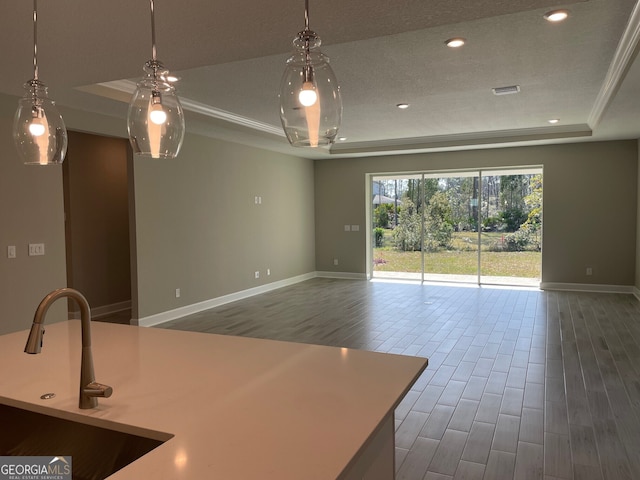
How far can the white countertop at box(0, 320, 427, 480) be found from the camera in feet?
3.57

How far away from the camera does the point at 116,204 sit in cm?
714

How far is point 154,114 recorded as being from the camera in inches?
71.7

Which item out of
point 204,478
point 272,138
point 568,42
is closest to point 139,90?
point 204,478

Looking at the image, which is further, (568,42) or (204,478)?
(568,42)

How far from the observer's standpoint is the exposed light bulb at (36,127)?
211 centimetres

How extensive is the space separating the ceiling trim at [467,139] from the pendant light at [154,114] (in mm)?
6936

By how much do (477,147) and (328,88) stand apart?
24.9ft

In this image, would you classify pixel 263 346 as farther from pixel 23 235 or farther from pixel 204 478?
pixel 23 235

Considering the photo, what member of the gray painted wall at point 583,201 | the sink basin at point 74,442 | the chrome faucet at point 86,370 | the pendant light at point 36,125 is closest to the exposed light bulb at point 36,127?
the pendant light at point 36,125

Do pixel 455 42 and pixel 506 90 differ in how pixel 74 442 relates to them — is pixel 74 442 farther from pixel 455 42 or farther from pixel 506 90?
pixel 506 90

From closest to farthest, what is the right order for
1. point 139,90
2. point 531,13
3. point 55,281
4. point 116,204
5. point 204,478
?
point 204,478
point 139,90
point 531,13
point 55,281
point 116,204

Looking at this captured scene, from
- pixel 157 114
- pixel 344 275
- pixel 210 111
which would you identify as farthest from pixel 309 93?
pixel 344 275

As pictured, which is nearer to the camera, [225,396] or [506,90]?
[225,396]

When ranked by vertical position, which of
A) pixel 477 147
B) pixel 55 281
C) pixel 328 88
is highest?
pixel 477 147
